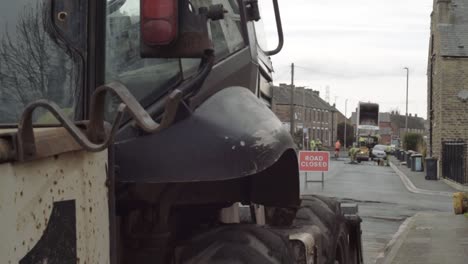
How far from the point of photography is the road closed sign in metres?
21.5

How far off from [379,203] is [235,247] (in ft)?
62.1

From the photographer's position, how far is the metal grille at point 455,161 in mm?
27366

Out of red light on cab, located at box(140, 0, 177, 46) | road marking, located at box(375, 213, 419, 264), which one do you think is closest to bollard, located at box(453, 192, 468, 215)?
road marking, located at box(375, 213, 419, 264)

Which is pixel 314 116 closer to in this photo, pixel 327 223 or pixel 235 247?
pixel 327 223

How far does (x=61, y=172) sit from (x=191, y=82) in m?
0.80

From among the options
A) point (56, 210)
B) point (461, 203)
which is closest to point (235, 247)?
point (56, 210)

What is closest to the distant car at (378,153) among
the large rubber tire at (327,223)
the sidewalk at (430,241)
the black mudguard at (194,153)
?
the sidewalk at (430,241)

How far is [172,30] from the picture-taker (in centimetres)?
218

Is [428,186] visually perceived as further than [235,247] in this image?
Yes

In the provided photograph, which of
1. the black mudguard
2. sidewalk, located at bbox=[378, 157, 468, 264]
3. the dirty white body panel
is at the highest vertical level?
the black mudguard

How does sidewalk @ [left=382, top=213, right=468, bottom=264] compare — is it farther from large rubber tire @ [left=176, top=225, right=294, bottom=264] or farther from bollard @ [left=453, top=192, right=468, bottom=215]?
large rubber tire @ [left=176, top=225, right=294, bottom=264]

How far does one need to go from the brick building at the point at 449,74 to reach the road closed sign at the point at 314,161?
1080 cm

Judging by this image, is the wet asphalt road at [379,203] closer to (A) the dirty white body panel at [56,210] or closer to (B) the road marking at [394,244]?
(B) the road marking at [394,244]

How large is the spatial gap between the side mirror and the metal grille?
2662 cm
